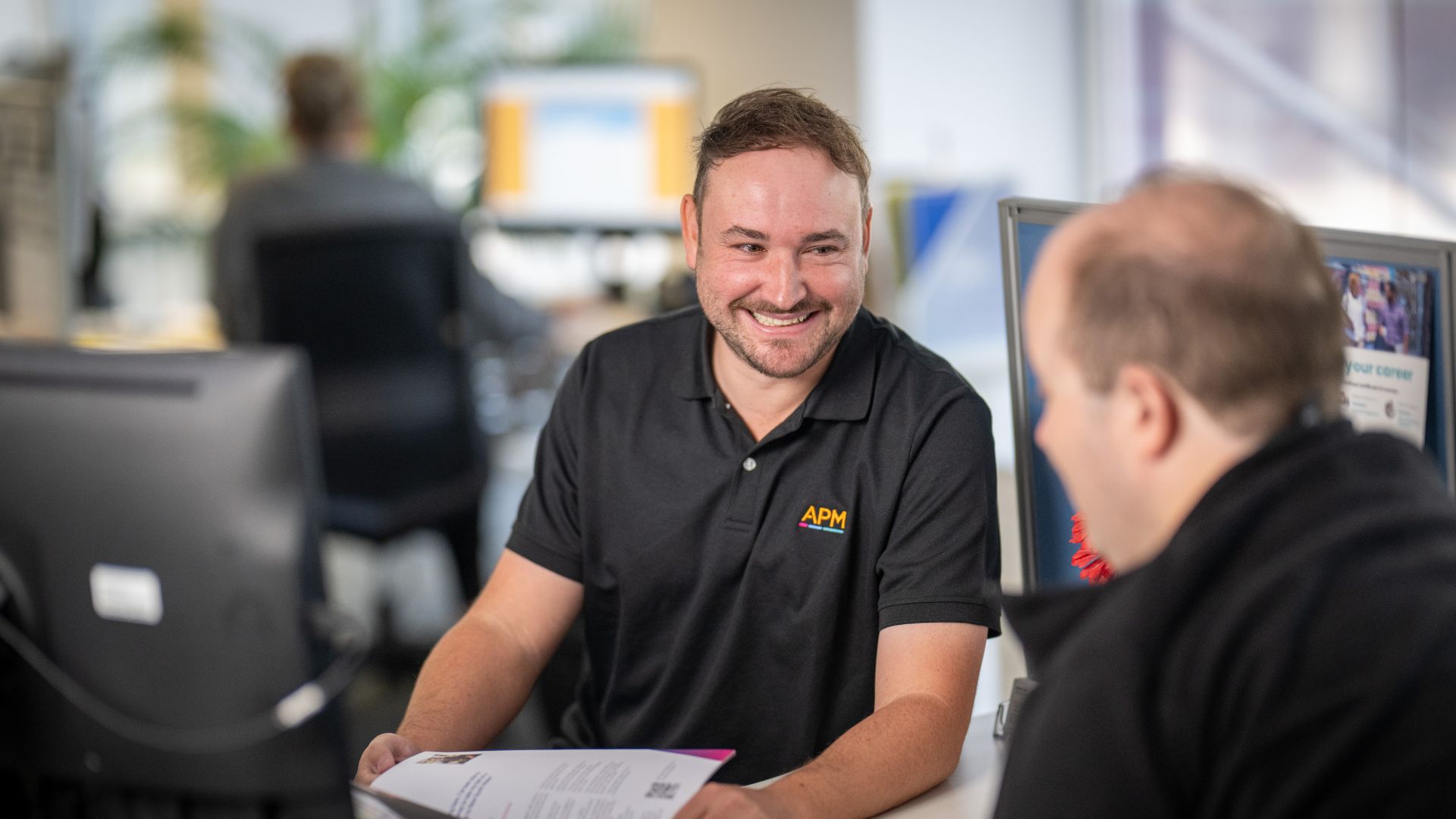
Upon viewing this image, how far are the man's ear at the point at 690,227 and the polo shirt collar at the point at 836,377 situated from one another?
85mm

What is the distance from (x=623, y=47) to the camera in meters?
4.44

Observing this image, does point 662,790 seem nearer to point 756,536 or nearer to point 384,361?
point 756,536

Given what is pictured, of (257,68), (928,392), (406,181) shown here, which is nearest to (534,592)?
(928,392)

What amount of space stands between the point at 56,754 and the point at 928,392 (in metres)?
0.89

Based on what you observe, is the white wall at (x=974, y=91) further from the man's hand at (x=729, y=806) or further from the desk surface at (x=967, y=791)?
the man's hand at (x=729, y=806)

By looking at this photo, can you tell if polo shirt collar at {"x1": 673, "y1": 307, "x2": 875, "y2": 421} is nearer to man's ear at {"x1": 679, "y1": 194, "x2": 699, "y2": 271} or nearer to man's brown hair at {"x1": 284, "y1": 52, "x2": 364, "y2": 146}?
man's ear at {"x1": 679, "y1": 194, "x2": 699, "y2": 271}

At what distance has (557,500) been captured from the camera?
1.60 m

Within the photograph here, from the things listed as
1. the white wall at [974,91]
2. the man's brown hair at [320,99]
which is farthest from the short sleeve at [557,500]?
the white wall at [974,91]

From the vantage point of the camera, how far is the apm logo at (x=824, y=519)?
1454mm

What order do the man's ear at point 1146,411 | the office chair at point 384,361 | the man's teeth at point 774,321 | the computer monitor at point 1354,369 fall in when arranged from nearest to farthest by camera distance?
the man's ear at point 1146,411 < the computer monitor at point 1354,369 < the man's teeth at point 774,321 < the office chair at point 384,361

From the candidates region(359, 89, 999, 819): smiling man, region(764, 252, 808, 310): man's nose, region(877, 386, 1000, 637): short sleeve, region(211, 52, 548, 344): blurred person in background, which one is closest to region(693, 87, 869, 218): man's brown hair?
region(359, 89, 999, 819): smiling man

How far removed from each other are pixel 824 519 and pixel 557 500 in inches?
13.0

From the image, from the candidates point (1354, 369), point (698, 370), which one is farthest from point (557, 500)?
point (1354, 369)

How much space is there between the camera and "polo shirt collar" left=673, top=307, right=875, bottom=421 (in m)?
1.49
